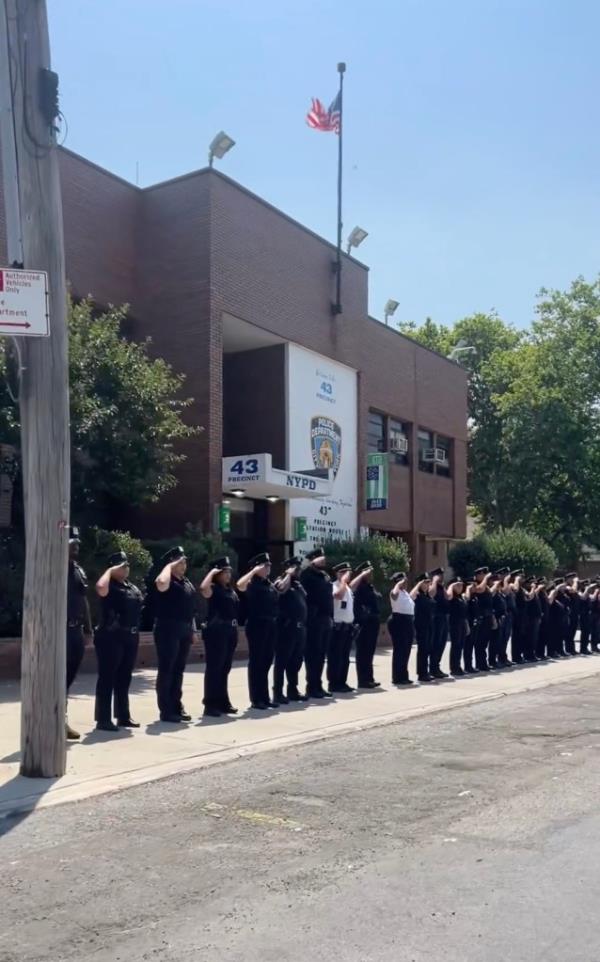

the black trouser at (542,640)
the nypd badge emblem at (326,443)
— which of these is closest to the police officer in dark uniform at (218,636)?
the black trouser at (542,640)

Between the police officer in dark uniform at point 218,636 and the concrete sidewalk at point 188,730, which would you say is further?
the police officer in dark uniform at point 218,636

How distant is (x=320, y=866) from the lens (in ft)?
19.0

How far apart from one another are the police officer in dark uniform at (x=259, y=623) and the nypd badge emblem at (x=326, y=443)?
1298 centimetres

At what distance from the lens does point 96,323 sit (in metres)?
16.5

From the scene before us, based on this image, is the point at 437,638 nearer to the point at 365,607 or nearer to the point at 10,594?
the point at 365,607

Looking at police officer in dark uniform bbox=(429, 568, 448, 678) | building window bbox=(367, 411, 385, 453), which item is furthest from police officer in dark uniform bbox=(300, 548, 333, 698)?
building window bbox=(367, 411, 385, 453)

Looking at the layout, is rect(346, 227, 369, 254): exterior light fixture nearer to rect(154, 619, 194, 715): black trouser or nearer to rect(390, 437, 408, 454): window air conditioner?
rect(390, 437, 408, 454): window air conditioner

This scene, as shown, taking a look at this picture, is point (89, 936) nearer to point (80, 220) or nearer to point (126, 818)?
point (126, 818)

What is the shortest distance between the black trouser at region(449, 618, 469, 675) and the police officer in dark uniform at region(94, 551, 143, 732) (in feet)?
24.9

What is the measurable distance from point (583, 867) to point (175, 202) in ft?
62.2

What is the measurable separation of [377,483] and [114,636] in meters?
17.7

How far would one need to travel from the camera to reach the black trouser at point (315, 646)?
12992 mm

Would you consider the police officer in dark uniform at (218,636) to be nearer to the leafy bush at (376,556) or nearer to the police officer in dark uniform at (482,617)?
the police officer in dark uniform at (482,617)

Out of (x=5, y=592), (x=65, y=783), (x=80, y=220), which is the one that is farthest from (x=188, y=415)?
(x=65, y=783)
